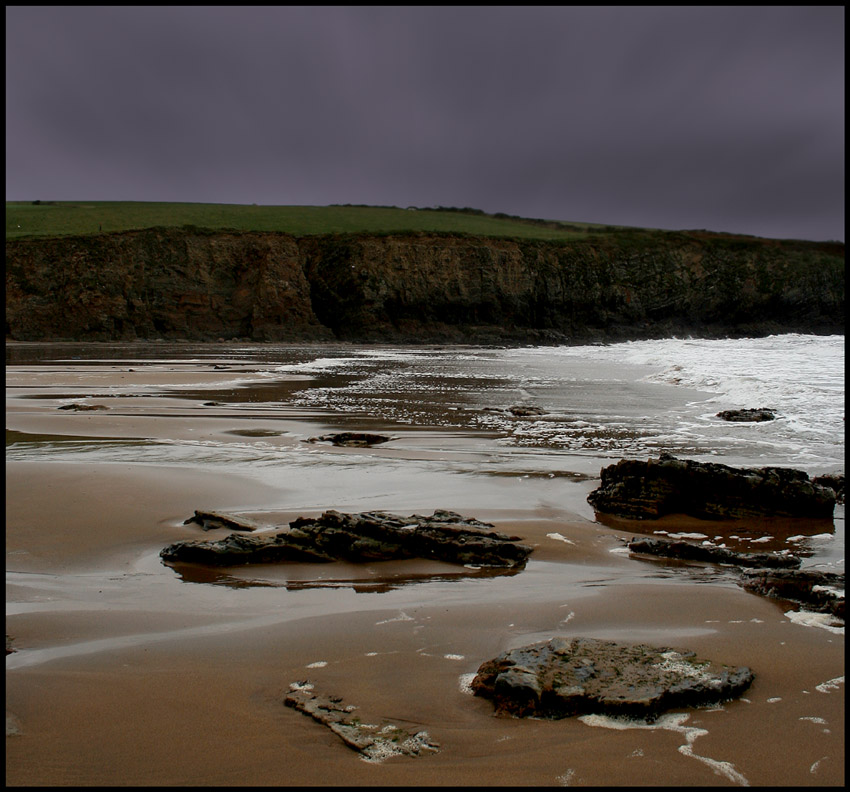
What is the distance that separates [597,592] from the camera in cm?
370

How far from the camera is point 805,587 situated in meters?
3.55

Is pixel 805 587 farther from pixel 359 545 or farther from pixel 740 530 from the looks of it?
pixel 359 545

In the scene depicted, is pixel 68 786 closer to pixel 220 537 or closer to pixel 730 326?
pixel 220 537

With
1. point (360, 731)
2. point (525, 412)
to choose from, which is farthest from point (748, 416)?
point (360, 731)

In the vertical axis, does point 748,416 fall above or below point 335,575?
above

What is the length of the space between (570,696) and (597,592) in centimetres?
133

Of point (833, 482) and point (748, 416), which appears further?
point (748, 416)

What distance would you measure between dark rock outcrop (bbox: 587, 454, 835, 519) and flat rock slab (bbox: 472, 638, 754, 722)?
256 cm

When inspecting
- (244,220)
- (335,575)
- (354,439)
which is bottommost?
(335,575)

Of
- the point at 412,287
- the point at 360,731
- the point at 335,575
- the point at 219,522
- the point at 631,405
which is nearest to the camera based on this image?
the point at 360,731

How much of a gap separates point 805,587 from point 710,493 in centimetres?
174

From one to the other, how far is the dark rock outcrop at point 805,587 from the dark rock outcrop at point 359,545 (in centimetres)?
126

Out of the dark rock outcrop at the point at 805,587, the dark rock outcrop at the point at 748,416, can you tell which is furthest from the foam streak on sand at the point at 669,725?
the dark rock outcrop at the point at 748,416

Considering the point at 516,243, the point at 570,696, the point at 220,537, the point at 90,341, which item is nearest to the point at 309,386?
the point at 220,537
